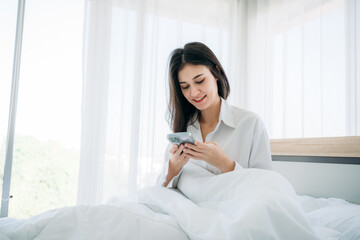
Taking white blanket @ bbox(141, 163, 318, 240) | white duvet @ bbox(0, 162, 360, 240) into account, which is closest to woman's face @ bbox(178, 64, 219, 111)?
white blanket @ bbox(141, 163, 318, 240)

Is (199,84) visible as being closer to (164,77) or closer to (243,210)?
(243,210)

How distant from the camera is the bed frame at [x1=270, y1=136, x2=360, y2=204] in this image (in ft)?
5.13

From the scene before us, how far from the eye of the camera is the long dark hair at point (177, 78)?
→ 161 centimetres

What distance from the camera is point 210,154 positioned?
4.17ft

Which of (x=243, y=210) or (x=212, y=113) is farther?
(x=212, y=113)

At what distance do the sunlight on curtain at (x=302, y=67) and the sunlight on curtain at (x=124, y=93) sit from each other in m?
0.90

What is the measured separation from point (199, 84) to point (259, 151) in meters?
0.49

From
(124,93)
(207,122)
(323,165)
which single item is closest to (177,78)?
(207,122)

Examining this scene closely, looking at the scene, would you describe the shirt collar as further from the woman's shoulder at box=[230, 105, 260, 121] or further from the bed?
the bed

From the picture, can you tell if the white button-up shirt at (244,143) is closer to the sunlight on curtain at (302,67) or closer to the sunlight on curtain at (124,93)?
the sunlight on curtain at (302,67)

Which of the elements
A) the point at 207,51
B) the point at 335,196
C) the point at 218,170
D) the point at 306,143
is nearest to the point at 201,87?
the point at 207,51

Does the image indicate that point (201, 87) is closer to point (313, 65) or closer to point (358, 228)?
point (358, 228)

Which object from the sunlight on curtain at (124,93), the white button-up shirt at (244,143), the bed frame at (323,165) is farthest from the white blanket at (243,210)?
the sunlight on curtain at (124,93)

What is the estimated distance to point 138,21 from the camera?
2.86 m
